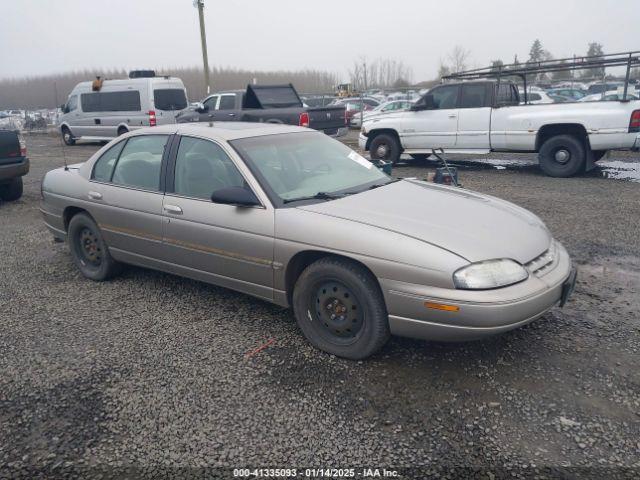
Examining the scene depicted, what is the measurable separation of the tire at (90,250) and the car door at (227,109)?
886cm

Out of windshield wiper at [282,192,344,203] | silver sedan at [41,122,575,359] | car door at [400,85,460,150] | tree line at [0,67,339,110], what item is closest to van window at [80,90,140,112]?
car door at [400,85,460,150]

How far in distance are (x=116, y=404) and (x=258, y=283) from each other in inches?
47.9

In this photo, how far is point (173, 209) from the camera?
13.6 feet

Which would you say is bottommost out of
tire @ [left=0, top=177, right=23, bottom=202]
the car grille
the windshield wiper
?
tire @ [left=0, top=177, right=23, bottom=202]

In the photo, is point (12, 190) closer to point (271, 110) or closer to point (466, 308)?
point (271, 110)

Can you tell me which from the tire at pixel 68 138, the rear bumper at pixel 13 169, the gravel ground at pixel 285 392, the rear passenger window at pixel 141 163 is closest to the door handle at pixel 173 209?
the rear passenger window at pixel 141 163

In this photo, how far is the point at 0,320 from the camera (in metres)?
4.18

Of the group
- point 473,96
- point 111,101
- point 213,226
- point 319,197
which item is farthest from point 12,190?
point 111,101

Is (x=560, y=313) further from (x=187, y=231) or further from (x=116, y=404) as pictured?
(x=116, y=404)

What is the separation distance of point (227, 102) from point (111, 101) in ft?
17.6

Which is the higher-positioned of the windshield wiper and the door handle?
the windshield wiper

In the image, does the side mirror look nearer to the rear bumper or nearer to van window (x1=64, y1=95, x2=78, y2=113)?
the rear bumper

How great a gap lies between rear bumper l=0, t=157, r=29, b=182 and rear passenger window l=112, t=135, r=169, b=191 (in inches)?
196

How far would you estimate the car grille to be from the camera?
3189 millimetres
